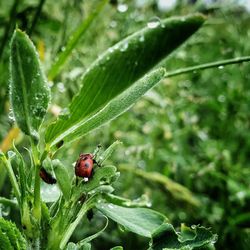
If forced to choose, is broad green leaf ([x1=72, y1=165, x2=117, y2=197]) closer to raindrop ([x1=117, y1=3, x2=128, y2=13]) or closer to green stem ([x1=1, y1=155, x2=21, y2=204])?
green stem ([x1=1, y1=155, x2=21, y2=204])

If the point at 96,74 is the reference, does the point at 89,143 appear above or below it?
above

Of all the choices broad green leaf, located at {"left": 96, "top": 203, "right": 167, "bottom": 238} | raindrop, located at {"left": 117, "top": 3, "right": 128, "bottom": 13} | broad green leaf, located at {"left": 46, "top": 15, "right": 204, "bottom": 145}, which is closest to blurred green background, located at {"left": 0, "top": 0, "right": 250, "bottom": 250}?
raindrop, located at {"left": 117, "top": 3, "right": 128, "bottom": 13}

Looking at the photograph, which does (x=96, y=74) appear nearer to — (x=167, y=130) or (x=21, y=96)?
(x=21, y=96)

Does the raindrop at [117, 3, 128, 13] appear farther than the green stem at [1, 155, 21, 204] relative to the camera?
Yes

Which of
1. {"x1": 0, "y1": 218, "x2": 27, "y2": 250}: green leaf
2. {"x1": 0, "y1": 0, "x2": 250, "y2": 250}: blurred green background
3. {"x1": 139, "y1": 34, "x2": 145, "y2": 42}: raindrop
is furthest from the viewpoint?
{"x1": 0, "y1": 0, "x2": 250, "y2": 250}: blurred green background

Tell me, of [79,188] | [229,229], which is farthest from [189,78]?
[79,188]

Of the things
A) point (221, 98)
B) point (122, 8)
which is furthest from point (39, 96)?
point (221, 98)
